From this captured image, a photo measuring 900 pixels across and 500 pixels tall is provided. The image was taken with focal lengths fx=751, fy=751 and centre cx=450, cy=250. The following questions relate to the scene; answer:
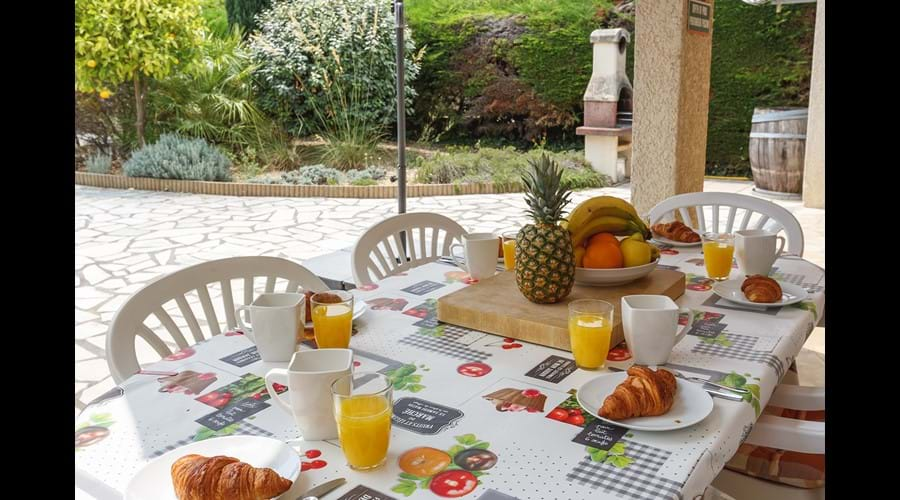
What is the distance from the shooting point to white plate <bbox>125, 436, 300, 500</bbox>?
974mm

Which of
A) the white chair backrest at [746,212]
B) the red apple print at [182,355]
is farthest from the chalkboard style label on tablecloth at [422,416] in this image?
the white chair backrest at [746,212]

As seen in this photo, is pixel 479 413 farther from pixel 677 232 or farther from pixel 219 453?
pixel 677 232

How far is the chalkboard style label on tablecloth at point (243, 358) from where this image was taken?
1460 millimetres

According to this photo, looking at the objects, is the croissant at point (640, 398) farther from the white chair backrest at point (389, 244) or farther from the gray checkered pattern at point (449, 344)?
the white chair backrest at point (389, 244)

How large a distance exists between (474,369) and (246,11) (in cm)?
1037

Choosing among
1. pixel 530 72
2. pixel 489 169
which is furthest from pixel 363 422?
pixel 530 72

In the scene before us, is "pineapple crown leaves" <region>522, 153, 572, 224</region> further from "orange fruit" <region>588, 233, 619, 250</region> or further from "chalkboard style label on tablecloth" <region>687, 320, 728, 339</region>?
"chalkboard style label on tablecloth" <region>687, 320, 728, 339</region>

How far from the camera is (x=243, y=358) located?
1485 millimetres

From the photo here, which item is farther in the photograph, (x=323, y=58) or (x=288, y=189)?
(x=323, y=58)

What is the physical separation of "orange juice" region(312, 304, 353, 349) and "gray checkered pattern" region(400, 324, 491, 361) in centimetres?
14

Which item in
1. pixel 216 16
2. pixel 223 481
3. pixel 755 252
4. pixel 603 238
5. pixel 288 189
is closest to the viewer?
pixel 223 481
